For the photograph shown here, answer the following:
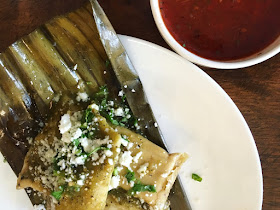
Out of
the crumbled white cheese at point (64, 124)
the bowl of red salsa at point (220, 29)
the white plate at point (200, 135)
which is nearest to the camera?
the bowl of red salsa at point (220, 29)

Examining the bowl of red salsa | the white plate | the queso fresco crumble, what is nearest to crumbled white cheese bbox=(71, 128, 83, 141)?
the queso fresco crumble

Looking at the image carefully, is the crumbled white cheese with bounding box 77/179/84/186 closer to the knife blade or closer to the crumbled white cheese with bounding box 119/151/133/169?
the crumbled white cheese with bounding box 119/151/133/169

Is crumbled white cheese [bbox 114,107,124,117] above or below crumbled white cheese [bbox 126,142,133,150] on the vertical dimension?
above

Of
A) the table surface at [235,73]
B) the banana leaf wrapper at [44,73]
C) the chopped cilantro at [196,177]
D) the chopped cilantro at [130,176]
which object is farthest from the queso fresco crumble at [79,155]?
the table surface at [235,73]

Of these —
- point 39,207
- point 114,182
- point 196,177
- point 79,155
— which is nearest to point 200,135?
point 196,177

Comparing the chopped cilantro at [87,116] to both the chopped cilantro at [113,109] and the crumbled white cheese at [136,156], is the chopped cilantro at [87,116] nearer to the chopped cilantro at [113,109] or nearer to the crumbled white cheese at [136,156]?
the chopped cilantro at [113,109]

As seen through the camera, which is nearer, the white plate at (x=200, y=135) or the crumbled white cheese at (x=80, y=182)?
the crumbled white cheese at (x=80, y=182)

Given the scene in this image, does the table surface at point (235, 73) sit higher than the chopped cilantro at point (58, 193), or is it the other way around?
the table surface at point (235, 73)
